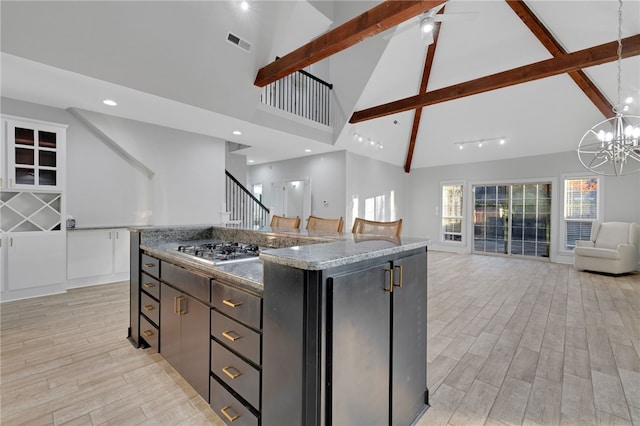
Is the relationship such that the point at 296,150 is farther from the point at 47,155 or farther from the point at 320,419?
the point at 320,419

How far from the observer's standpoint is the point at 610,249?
550 cm

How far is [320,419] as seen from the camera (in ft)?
3.55

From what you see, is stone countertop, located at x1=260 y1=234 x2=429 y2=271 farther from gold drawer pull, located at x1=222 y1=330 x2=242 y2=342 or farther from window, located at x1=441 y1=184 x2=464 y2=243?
window, located at x1=441 y1=184 x2=464 y2=243

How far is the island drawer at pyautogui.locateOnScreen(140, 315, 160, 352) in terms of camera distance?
7.32 ft

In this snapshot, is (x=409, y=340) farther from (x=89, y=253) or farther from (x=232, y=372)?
(x=89, y=253)

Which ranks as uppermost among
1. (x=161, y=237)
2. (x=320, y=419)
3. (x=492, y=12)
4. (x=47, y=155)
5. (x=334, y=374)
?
(x=492, y=12)

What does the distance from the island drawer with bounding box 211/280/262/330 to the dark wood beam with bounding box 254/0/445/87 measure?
9.18 ft

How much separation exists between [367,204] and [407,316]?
19.3ft

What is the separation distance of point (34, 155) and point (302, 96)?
409 centimetres

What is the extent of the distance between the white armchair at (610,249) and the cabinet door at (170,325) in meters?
7.12

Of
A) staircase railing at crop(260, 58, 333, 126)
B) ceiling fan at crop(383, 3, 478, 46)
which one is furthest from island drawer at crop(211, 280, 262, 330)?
staircase railing at crop(260, 58, 333, 126)

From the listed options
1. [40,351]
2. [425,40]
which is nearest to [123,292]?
[40,351]

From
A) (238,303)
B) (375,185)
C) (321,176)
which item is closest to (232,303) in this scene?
(238,303)

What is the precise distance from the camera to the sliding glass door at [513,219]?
6910mm
